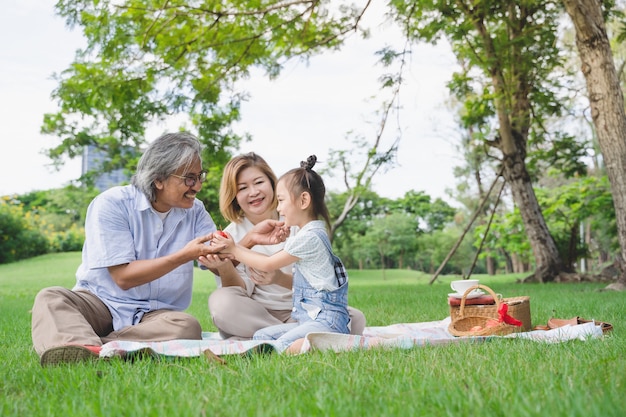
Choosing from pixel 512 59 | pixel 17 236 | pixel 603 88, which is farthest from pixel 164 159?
pixel 17 236

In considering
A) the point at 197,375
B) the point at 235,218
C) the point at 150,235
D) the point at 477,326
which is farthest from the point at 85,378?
the point at 477,326

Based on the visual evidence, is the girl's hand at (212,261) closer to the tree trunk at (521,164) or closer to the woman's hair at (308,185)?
the woman's hair at (308,185)

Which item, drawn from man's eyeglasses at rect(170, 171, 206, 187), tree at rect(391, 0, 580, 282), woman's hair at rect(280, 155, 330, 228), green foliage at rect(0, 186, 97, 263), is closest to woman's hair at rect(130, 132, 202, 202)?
man's eyeglasses at rect(170, 171, 206, 187)

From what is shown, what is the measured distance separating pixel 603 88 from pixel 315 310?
5217 millimetres

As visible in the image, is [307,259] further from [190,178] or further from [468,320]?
[468,320]

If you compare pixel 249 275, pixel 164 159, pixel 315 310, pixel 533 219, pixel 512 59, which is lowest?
pixel 315 310

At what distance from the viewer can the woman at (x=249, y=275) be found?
3439 mm

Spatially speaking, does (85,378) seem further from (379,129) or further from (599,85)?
(379,129)

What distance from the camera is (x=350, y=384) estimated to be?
1880 mm

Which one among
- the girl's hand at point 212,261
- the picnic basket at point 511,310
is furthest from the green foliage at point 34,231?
the picnic basket at point 511,310

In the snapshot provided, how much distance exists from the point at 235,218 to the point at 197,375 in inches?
68.6

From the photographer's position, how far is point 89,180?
18500 mm

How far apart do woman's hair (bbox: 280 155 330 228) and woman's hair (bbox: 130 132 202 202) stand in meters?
0.52

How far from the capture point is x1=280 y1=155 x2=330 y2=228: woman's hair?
10.4 feet
